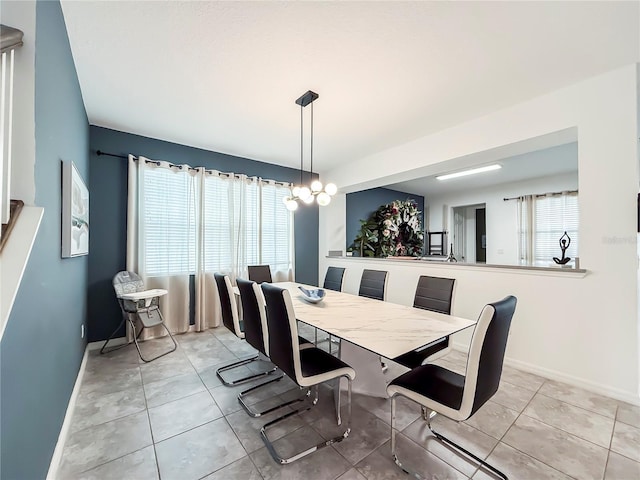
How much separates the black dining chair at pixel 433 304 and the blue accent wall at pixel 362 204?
3.24 meters

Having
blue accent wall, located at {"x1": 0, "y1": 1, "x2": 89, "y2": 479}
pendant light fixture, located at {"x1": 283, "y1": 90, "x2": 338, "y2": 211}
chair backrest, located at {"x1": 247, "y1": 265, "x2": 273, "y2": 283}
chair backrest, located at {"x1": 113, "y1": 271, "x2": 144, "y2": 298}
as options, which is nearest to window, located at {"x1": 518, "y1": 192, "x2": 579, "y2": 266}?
pendant light fixture, located at {"x1": 283, "y1": 90, "x2": 338, "y2": 211}

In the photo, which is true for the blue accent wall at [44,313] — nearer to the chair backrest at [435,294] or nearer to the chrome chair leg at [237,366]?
the chrome chair leg at [237,366]

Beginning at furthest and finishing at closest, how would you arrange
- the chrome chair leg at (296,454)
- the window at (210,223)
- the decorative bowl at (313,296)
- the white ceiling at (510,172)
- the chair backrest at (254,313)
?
the white ceiling at (510,172)
the window at (210,223)
the decorative bowl at (313,296)
the chair backrest at (254,313)
the chrome chair leg at (296,454)

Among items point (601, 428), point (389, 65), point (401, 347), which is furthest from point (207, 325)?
point (601, 428)

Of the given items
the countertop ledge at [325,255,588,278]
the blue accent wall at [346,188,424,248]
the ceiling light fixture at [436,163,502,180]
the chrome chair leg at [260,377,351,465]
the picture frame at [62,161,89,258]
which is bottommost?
the chrome chair leg at [260,377,351,465]

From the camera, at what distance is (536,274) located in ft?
8.59

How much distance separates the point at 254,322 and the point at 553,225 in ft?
19.3

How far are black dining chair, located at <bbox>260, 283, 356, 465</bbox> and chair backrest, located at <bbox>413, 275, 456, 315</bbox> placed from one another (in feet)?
3.55

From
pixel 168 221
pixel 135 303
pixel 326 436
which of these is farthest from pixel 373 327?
pixel 168 221

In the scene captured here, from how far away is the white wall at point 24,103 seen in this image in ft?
3.65

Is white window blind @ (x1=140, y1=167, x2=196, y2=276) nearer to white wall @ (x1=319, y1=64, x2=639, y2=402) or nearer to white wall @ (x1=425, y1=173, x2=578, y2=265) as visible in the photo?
white wall @ (x1=319, y1=64, x2=639, y2=402)

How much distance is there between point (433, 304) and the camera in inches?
95.8

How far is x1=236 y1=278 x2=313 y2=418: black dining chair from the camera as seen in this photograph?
1.95 m

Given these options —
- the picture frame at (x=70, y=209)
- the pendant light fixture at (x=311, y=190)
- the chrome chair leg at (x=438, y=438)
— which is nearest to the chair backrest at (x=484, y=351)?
the chrome chair leg at (x=438, y=438)
